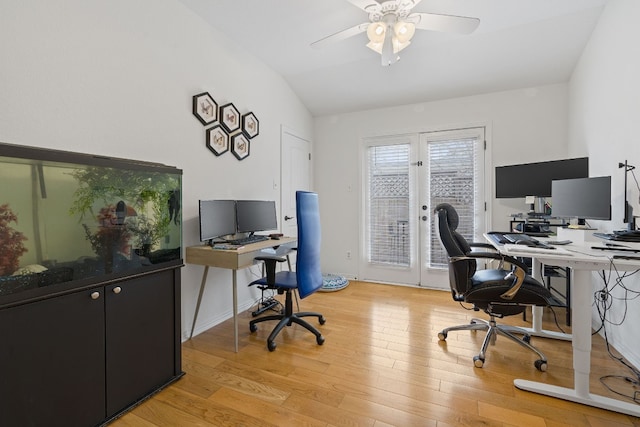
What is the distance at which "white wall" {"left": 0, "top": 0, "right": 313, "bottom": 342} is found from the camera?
1581 millimetres

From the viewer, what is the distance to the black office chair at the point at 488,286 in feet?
6.46

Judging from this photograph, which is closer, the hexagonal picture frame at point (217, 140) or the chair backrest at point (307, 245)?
the chair backrest at point (307, 245)

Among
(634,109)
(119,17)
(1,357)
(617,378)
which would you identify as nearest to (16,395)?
(1,357)

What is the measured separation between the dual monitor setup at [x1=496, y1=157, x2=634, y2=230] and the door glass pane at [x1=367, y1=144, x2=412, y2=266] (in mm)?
1165

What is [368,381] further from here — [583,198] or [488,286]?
[583,198]

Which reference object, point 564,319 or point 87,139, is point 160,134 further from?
point 564,319

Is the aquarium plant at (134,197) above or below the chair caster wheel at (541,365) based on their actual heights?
above

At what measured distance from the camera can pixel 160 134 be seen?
2.28 meters

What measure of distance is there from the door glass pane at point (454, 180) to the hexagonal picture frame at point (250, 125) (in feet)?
7.44

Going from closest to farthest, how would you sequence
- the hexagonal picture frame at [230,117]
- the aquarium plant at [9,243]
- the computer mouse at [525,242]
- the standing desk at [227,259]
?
the aquarium plant at [9,243] → the computer mouse at [525,242] → the standing desk at [227,259] → the hexagonal picture frame at [230,117]

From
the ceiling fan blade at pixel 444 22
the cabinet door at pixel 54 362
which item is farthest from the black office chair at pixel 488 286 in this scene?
the cabinet door at pixel 54 362

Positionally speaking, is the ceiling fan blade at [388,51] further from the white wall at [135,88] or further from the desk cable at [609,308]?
A: the desk cable at [609,308]

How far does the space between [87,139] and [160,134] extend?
0.51 meters

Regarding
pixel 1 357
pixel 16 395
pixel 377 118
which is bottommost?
pixel 16 395
